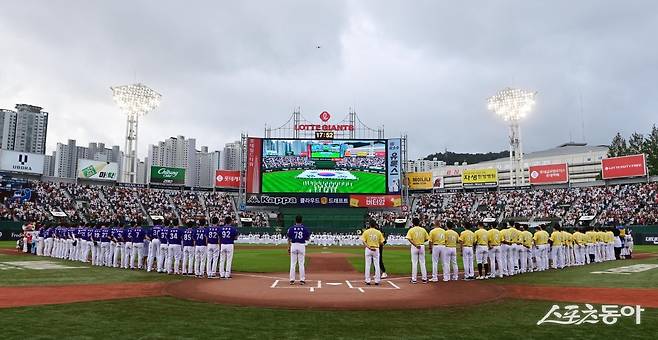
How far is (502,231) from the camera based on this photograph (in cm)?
1761

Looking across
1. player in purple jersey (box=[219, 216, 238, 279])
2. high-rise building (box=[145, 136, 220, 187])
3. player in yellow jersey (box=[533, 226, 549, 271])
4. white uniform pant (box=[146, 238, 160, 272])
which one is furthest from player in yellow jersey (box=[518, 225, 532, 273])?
high-rise building (box=[145, 136, 220, 187])

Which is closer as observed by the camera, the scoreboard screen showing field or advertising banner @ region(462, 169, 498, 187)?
the scoreboard screen showing field

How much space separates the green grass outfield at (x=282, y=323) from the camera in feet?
23.7

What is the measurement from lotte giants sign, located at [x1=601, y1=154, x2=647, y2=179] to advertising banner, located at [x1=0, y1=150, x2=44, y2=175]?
237ft

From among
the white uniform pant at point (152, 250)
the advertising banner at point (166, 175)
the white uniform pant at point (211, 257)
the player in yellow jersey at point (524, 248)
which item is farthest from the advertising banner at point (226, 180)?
the player in yellow jersey at point (524, 248)

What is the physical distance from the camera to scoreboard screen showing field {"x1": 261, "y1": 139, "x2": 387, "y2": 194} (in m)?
55.0

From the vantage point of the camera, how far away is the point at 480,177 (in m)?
68.2

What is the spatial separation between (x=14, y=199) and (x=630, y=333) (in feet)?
191

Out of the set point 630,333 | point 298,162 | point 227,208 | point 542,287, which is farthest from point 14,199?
point 630,333

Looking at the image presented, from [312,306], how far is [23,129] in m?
138

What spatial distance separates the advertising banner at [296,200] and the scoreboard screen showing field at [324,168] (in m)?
0.73

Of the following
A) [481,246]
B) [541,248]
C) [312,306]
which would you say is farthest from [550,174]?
[312,306]

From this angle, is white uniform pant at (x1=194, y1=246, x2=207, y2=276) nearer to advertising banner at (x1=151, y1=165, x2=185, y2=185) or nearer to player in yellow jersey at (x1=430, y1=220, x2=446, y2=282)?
player in yellow jersey at (x1=430, y1=220, x2=446, y2=282)

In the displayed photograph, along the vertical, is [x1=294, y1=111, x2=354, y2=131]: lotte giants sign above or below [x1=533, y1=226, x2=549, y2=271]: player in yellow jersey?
above
